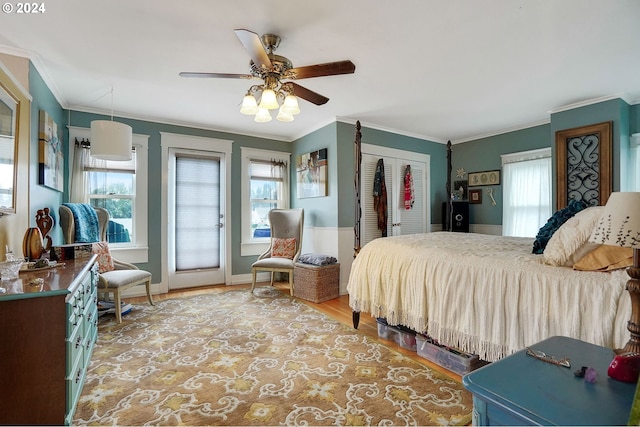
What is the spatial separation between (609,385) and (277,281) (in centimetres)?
452

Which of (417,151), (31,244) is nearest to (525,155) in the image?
(417,151)

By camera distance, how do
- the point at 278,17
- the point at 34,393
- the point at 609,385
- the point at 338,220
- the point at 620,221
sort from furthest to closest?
the point at 338,220 → the point at 278,17 → the point at 34,393 → the point at 620,221 → the point at 609,385

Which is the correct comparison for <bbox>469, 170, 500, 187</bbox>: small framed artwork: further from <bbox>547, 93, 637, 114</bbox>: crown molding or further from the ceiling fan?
the ceiling fan

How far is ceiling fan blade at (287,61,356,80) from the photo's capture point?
2080 mm

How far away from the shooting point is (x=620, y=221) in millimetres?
981

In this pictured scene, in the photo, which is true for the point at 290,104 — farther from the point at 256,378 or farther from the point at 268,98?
the point at 256,378

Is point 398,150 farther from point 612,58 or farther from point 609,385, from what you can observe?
point 609,385

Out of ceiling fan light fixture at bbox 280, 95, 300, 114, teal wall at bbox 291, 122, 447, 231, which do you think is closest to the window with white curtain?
teal wall at bbox 291, 122, 447, 231

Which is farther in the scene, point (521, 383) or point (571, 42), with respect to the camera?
point (571, 42)

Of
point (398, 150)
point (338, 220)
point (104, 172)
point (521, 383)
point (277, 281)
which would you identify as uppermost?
point (398, 150)

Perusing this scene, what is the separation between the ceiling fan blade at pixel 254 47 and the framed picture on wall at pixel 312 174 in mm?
Answer: 2412

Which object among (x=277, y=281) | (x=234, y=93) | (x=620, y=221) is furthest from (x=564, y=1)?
(x=277, y=281)

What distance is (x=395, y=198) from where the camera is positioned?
4977 millimetres

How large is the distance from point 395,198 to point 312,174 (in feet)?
4.66
